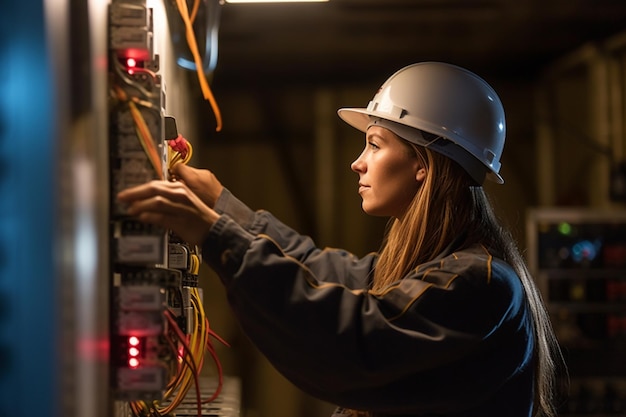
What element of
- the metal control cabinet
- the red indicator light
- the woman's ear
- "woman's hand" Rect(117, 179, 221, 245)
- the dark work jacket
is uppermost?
the red indicator light

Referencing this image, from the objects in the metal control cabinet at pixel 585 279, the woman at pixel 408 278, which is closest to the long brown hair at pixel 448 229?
the woman at pixel 408 278

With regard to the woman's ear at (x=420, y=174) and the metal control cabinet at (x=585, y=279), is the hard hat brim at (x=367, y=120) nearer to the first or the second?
the woman's ear at (x=420, y=174)

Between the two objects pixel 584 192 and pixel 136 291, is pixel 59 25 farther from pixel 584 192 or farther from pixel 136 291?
pixel 584 192

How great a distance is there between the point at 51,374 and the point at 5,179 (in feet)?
0.79

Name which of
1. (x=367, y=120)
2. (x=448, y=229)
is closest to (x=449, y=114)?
(x=448, y=229)

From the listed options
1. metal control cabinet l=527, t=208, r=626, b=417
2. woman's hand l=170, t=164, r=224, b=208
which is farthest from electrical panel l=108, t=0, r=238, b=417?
metal control cabinet l=527, t=208, r=626, b=417

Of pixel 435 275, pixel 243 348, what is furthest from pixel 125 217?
pixel 243 348

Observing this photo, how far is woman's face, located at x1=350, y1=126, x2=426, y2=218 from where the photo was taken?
5.38 feet

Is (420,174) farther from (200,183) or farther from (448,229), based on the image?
(200,183)

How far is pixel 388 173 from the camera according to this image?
1640 millimetres

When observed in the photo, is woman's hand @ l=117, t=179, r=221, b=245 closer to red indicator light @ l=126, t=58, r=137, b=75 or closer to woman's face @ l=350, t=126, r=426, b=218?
red indicator light @ l=126, t=58, r=137, b=75

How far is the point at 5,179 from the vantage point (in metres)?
0.91

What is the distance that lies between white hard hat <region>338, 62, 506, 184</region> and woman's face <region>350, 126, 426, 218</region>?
3cm

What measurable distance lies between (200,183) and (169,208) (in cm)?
40
